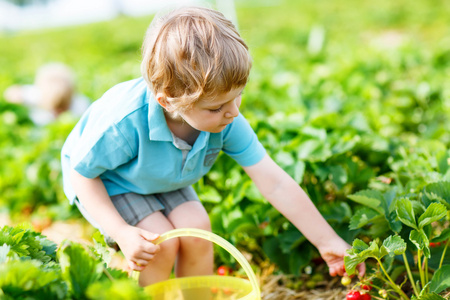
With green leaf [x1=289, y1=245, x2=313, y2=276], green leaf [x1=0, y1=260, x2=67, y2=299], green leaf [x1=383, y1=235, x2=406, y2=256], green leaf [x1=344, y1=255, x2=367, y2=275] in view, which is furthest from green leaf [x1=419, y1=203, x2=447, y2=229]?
green leaf [x1=0, y1=260, x2=67, y2=299]

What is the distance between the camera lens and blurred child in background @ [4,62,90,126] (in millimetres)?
5379

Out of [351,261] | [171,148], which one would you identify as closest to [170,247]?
[171,148]

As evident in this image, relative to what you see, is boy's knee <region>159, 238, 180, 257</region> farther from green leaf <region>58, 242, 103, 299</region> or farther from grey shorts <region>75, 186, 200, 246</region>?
green leaf <region>58, 242, 103, 299</region>

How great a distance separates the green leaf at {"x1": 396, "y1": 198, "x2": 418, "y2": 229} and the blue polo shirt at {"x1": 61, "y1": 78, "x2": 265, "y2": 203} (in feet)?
1.90

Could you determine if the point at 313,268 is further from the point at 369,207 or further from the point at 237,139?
the point at 237,139

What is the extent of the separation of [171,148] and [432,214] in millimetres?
982

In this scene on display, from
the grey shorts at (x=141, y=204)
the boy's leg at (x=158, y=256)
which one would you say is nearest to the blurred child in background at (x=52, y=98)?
the grey shorts at (x=141, y=204)

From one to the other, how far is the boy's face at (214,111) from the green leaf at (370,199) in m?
0.60

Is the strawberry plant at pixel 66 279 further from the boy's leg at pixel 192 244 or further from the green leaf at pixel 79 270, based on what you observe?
the boy's leg at pixel 192 244

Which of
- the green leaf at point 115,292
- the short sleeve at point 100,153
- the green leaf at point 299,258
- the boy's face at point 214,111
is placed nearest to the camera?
the green leaf at point 115,292

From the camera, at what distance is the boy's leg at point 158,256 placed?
2035 mm

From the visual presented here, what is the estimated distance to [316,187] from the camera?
2781 mm

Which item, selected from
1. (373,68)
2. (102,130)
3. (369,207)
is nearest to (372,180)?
(369,207)

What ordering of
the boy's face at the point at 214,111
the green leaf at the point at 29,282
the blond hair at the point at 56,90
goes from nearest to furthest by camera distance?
the green leaf at the point at 29,282, the boy's face at the point at 214,111, the blond hair at the point at 56,90
